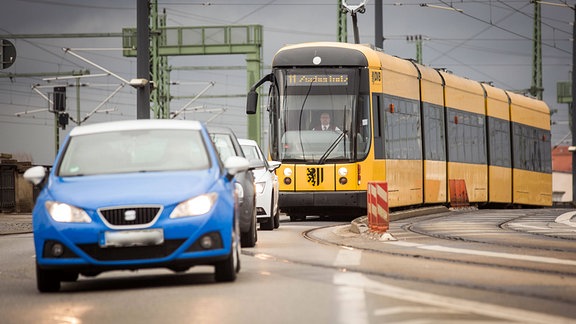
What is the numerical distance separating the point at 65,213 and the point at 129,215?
0.59 m

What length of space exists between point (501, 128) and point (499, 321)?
32841 mm

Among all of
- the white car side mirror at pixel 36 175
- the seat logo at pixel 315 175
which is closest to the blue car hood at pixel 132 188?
the white car side mirror at pixel 36 175

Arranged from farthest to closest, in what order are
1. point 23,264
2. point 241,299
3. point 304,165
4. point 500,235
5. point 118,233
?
point 304,165 < point 500,235 < point 23,264 < point 118,233 < point 241,299

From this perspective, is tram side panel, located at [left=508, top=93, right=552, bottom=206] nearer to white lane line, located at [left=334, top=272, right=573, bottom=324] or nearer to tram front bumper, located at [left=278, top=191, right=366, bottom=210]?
tram front bumper, located at [left=278, top=191, right=366, bottom=210]

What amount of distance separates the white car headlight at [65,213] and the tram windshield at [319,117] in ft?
57.3

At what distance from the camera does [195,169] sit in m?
12.4

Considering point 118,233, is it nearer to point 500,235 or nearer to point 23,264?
point 23,264

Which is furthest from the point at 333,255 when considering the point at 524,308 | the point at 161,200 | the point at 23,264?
the point at 524,308

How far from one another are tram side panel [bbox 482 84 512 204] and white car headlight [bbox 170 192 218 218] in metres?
28.8

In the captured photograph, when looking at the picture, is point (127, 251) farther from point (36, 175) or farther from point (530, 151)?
point (530, 151)

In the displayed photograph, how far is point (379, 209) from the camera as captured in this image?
21.1 metres

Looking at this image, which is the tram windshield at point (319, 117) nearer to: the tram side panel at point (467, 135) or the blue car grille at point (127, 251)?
the tram side panel at point (467, 135)

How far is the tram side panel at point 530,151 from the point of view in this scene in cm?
4284

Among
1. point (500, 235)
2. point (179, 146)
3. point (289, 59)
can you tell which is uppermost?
point (289, 59)
